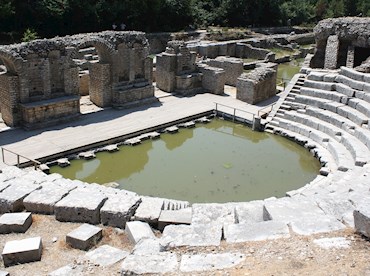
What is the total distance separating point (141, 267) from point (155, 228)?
2578 millimetres

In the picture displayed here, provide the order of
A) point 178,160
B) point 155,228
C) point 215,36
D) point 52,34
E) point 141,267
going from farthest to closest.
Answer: point 215,36, point 52,34, point 178,160, point 155,228, point 141,267

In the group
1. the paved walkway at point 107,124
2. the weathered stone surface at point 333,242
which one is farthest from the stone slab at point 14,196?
the weathered stone surface at point 333,242

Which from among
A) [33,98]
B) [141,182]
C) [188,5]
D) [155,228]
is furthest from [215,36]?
[155,228]

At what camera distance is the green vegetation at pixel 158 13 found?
1284 inches

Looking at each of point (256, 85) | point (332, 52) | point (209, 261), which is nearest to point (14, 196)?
point (209, 261)

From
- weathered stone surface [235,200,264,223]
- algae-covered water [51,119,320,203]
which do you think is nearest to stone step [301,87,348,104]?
algae-covered water [51,119,320,203]

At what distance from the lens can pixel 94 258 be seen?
21.5 ft

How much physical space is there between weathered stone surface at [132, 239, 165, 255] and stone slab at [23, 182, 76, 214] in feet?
8.52

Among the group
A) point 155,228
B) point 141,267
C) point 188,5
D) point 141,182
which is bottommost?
point 141,182

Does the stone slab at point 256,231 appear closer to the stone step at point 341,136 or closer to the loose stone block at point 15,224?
the loose stone block at point 15,224

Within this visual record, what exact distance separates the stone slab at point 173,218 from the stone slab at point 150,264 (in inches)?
82.5

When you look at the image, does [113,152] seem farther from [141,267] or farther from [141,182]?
[141,267]

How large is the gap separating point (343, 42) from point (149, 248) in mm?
16634

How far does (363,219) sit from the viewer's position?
589cm
